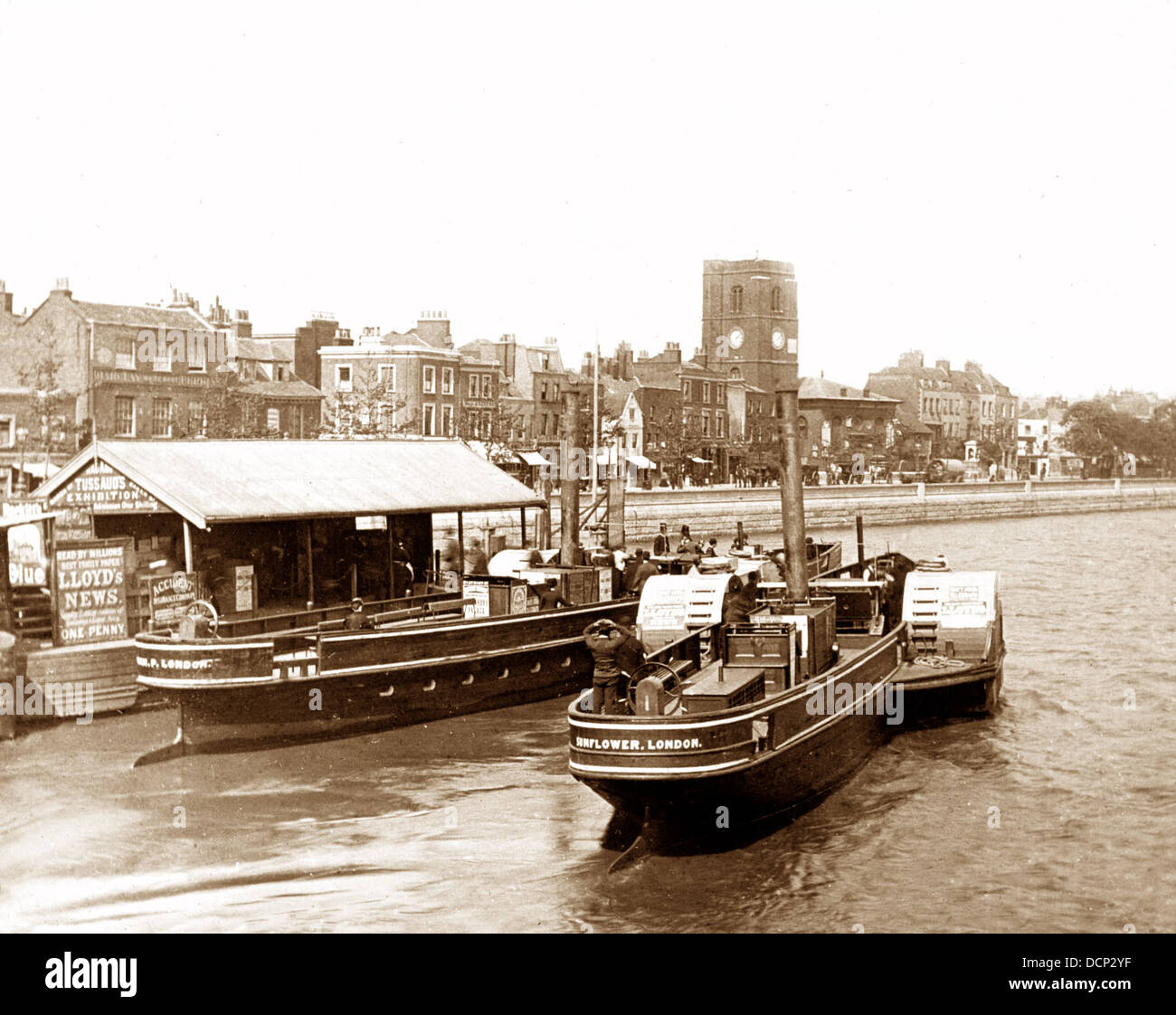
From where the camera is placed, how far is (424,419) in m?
78.4

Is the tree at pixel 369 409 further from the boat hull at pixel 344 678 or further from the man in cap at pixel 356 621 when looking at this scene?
the man in cap at pixel 356 621

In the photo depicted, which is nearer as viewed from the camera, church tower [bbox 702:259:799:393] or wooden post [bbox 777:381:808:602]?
wooden post [bbox 777:381:808:602]

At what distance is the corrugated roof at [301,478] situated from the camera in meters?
23.7

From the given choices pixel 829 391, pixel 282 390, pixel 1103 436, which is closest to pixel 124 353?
pixel 282 390

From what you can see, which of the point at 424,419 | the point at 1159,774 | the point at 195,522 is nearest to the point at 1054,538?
the point at 424,419

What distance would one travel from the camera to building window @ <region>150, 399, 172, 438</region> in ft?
209

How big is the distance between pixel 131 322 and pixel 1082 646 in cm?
4518

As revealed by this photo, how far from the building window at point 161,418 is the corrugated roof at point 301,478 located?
36496 millimetres

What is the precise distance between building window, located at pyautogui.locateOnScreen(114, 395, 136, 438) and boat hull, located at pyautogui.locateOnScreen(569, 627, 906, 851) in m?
49.3

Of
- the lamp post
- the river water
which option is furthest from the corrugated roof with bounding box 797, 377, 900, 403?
the river water

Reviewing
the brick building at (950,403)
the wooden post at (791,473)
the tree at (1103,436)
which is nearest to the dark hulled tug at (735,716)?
the wooden post at (791,473)

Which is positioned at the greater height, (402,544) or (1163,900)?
(402,544)

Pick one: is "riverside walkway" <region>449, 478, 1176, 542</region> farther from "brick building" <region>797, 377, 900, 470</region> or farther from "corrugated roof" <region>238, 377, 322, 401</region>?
"brick building" <region>797, 377, 900, 470</region>
